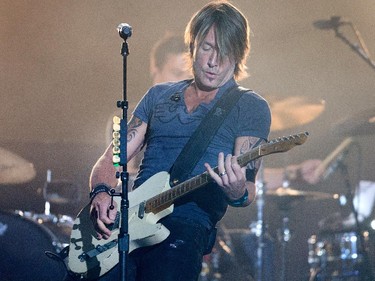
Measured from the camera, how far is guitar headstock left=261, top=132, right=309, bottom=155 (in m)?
3.26

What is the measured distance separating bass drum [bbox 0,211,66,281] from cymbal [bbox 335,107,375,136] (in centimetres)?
305

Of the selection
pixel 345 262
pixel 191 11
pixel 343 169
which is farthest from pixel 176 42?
pixel 345 262

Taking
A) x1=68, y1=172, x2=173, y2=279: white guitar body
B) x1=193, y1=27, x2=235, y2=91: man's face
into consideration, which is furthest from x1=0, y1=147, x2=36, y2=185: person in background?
x1=193, y1=27, x2=235, y2=91: man's face

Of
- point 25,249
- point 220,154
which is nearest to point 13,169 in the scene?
point 25,249

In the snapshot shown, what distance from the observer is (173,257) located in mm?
3188

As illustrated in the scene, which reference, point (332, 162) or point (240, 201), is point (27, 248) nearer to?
point (240, 201)

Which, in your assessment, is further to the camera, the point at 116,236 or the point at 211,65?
the point at 211,65

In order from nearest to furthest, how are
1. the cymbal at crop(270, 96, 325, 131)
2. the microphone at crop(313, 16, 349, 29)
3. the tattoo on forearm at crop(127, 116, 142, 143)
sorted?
the tattoo on forearm at crop(127, 116, 142, 143) → the microphone at crop(313, 16, 349, 29) → the cymbal at crop(270, 96, 325, 131)

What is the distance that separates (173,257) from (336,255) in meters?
4.66

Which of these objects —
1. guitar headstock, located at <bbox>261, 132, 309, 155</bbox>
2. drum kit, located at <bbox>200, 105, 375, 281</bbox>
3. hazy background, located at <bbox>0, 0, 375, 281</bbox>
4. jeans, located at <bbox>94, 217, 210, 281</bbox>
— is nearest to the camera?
jeans, located at <bbox>94, 217, 210, 281</bbox>

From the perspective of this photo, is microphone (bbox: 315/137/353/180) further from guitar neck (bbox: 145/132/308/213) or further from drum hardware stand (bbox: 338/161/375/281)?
guitar neck (bbox: 145/132/308/213)

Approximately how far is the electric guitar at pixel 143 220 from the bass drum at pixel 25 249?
142 centimetres

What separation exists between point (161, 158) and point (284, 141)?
0.66 m

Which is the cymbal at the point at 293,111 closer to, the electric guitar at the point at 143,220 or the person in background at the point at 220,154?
the person in background at the point at 220,154
